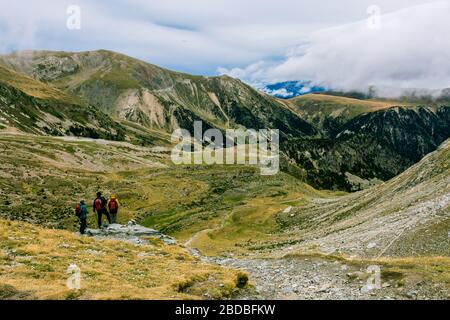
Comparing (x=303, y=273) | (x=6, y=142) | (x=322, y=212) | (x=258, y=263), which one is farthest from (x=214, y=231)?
(x=6, y=142)

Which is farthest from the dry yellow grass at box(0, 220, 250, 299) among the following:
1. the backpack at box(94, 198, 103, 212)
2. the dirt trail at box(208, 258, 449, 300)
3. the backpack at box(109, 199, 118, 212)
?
the backpack at box(109, 199, 118, 212)

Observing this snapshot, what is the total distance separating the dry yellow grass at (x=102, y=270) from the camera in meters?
23.5

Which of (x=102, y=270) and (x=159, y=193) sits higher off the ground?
(x=159, y=193)

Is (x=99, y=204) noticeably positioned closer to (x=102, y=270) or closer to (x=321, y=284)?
(x=102, y=270)

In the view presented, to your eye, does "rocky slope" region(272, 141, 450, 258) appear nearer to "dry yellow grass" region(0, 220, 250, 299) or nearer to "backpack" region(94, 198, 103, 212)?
"dry yellow grass" region(0, 220, 250, 299)

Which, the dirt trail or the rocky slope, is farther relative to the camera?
the rocky slope

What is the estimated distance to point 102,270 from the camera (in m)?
28.6

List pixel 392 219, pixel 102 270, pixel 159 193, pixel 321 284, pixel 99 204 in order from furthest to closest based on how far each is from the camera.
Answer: pixel 159 193 → pixel 392 219 → pixel 99 204 → pixel 102 270 → pixel 321 284

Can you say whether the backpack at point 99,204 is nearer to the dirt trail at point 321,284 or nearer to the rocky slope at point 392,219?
the dirt trail at point 321,284

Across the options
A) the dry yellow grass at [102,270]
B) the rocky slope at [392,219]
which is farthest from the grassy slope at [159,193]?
the dry yellow grass at [102,270]

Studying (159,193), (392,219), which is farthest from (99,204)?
(159,193)

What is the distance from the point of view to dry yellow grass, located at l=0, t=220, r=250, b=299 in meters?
23.5
